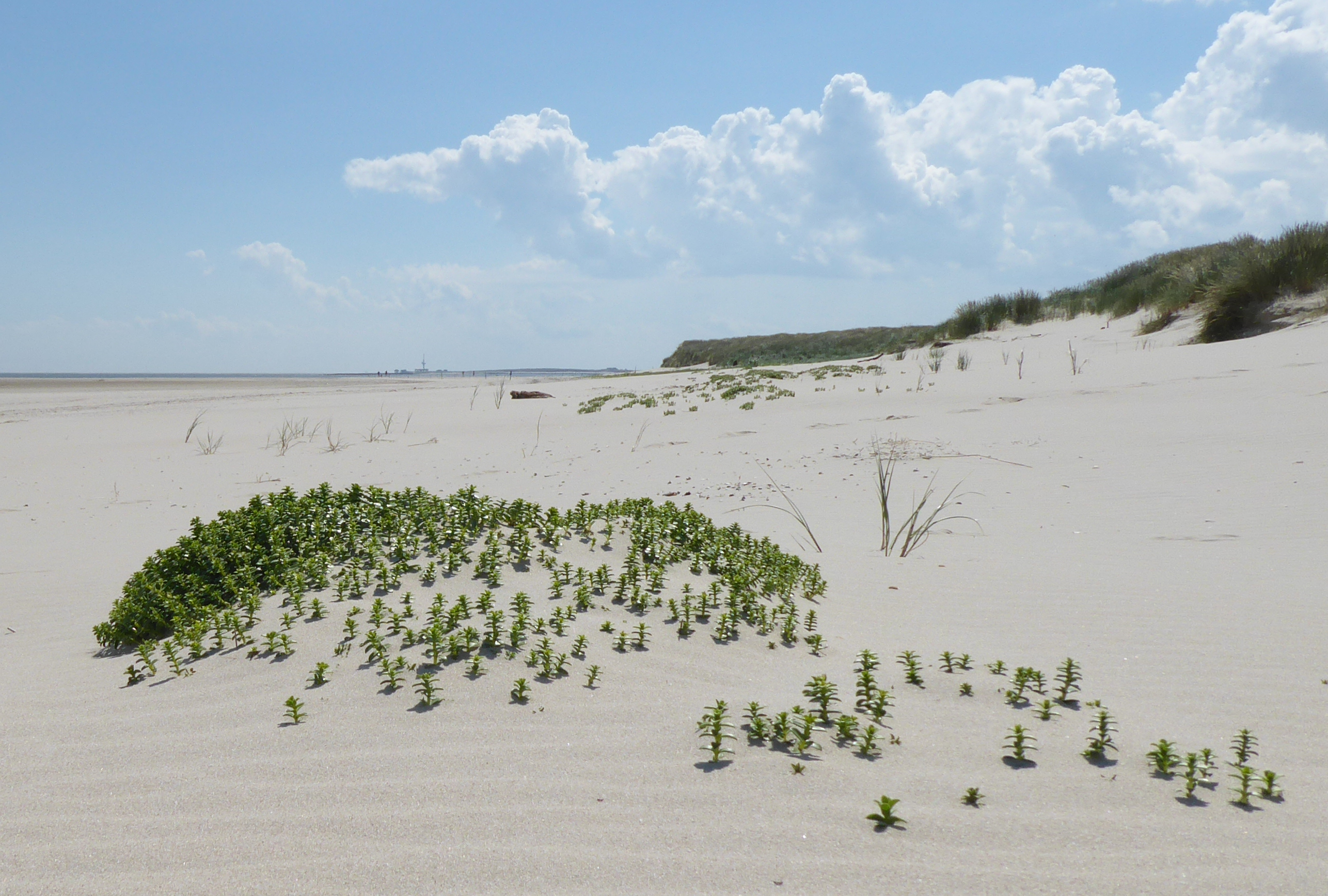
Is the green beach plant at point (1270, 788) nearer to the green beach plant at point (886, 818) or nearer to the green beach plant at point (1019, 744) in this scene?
the green beach plant at point (1019, 744)

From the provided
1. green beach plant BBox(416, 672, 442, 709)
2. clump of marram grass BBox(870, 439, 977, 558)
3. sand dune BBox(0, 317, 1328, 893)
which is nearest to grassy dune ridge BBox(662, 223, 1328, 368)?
sand dune BBox(0, 317, 1328, 893)

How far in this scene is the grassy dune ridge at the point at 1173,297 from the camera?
1516 cm

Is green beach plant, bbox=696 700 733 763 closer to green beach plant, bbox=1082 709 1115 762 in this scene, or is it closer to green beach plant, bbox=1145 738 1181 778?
green beach plant, bbox=1082 709 1115 762

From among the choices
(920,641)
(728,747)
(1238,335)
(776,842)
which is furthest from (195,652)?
(1238,335)

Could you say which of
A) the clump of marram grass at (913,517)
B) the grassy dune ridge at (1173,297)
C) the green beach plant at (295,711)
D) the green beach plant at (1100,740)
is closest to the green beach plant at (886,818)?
the green beach plant at (1100,740)

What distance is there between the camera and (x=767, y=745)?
272cm

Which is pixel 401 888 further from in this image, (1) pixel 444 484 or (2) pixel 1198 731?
(1) pixel 444 484

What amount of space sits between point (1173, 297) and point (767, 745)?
20712 millimetres

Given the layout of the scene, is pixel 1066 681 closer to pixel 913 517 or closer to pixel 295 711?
pixel 913 517

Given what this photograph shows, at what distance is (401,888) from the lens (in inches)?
81.5

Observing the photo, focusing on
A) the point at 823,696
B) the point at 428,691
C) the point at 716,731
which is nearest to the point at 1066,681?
the point at 823,696

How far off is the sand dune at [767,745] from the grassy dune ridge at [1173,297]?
9.78m

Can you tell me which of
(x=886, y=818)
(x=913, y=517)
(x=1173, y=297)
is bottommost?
(x=886, y=818)

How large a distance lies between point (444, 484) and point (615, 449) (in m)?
2.91
